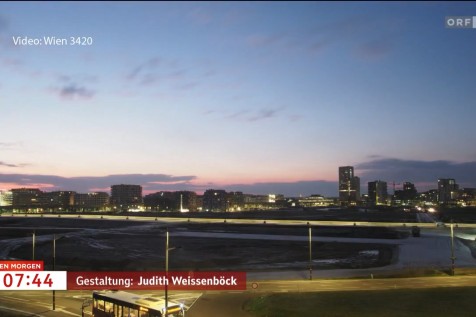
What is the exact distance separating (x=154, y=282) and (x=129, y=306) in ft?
82.0

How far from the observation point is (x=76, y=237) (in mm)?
127500

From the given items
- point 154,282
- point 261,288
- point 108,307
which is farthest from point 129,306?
point 154,282

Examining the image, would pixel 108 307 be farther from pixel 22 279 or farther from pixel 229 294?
pixel 229 294

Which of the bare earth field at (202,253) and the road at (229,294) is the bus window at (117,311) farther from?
the bare earth field at (202,253)

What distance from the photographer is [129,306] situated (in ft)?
102

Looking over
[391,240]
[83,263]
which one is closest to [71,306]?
[83,263]

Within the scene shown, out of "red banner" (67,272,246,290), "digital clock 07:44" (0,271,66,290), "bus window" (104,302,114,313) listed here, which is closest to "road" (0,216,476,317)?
"red banner" (67,272,246,290)

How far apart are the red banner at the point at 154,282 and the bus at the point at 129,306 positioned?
58.9 feet

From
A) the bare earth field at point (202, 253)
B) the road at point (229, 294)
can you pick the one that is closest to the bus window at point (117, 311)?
the road at point (229, 294)

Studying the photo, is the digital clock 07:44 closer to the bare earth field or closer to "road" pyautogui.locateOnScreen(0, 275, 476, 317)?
"road" pyautogui.locateOnScreen(0, 275, 476, 317)

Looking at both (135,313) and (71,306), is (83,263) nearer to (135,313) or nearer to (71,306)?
(71,306)

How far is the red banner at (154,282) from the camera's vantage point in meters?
53.0

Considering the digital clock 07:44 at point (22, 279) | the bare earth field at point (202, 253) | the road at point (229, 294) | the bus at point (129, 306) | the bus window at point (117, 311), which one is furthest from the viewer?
the bare earth field at point (202, 253)

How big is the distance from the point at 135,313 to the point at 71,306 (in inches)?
619
